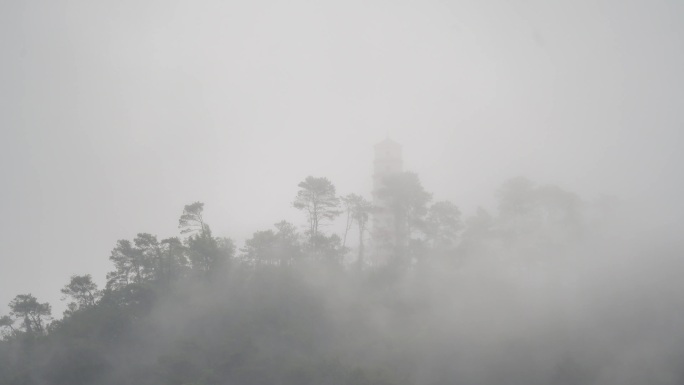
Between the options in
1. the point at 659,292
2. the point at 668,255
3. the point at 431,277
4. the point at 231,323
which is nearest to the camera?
the point at 231,323

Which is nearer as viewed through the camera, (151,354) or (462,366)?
(462,366)

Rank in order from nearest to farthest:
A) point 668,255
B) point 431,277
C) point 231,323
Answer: point 231,323
point 431,277
point 668,255

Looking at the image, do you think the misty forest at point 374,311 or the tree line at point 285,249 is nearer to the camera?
the misty forest at point 374,311

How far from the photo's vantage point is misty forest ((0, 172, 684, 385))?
1312 inches

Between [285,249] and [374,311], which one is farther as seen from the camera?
[285,249]

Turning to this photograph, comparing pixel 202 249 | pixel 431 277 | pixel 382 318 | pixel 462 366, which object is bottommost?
pixel 462 366

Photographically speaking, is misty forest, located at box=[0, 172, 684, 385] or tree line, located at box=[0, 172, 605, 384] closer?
misty forest, located at box=[0, 172, 684, 385]

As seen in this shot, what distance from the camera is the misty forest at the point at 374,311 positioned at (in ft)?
109

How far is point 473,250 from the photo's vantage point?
4866 cm

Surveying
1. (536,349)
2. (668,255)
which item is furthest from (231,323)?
(668,255)

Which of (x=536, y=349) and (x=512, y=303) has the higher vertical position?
(x=512, y=303)

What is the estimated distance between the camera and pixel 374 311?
1594 inches

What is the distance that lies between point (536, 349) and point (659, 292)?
16.2 metres

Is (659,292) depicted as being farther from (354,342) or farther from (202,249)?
(202,249)
